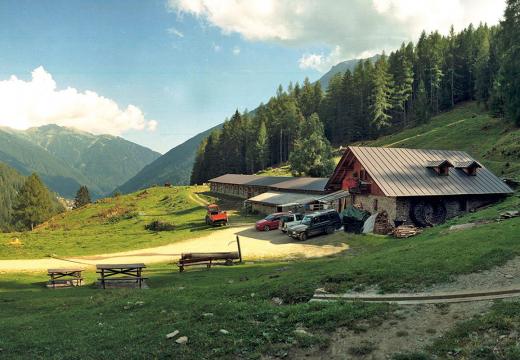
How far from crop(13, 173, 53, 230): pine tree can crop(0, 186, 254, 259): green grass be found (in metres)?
8.87

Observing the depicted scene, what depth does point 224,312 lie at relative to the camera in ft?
44.1

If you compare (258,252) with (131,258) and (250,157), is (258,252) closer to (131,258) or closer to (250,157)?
(131,258)

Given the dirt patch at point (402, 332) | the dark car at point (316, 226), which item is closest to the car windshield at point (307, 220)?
the dark car at point (316, 226)

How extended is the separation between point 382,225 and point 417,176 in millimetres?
7237

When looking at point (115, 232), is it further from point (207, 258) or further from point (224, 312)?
point (224, 312)

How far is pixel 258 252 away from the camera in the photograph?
118 ft

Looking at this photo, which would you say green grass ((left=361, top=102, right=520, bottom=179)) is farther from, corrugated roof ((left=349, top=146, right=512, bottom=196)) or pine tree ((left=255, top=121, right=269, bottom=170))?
pine tree ((left=255, top=121, right=269, bottom=170))

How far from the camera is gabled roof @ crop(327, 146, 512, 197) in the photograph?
39.3 meters

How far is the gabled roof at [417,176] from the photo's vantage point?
1548 inches

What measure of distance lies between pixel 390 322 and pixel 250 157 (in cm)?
12053

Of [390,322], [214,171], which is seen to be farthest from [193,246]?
[214,171]

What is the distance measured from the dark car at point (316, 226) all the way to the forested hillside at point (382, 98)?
5653cm

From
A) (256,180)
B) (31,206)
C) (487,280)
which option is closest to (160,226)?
(256,180)

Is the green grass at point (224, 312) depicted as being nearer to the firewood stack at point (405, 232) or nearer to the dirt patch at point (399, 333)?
the dirt patch at point (399, 333)
